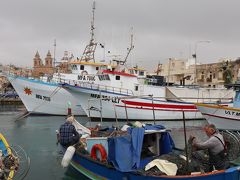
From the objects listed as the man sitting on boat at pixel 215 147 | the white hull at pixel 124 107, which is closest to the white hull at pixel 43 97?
the white hull at pixel 124 107

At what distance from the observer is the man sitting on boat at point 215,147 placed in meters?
7.40

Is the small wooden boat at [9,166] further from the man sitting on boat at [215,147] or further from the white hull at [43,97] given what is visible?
the white hull at [43,97]

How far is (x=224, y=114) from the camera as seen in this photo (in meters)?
18.3

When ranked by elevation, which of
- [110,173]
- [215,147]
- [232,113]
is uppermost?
[215,147]

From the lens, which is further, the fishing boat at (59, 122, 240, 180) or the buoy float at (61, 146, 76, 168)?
the buoy float at (61, 146, 76, 168)

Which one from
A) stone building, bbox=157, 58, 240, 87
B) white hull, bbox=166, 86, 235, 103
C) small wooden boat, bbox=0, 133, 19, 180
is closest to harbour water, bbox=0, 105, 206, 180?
small wooden boat, bbox=0, 133, 19, 180

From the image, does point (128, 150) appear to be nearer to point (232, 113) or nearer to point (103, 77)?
point (232, 113)

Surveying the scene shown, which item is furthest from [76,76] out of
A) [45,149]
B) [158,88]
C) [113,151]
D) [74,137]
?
[113,151]

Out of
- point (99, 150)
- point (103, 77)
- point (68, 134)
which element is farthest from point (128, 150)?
point (103, 77)

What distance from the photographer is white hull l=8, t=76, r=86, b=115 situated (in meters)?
32.2

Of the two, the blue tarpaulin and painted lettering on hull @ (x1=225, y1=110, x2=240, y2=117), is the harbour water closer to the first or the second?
painted lettering on hull @ (x1=225, y1=110, x2=240, y2=117)

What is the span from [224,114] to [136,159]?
1211cm

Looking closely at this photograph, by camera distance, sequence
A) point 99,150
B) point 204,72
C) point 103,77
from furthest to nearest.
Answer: point 204,72 < point 103,77 < point 99,150

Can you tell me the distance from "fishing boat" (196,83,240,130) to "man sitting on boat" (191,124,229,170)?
10.9m
